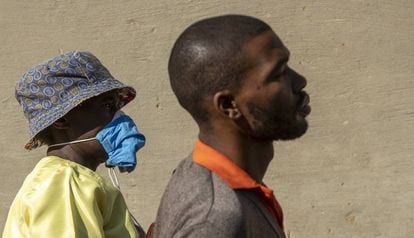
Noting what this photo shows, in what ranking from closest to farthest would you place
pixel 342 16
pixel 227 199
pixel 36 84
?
pixel 227 199 < pixel 36 84 < pixel 342 16

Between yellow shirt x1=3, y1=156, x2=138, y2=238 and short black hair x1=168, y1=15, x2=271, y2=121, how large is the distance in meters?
1.03

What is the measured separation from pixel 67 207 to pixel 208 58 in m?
1.18

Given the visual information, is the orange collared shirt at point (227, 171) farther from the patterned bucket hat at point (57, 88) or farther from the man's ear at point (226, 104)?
the patterned bucket hat at point (57, 88)

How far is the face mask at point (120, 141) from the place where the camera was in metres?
3.92

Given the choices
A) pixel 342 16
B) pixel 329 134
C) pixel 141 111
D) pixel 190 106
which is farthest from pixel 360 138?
pixel 190 106

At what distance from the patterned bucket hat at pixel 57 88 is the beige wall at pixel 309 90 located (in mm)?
1797

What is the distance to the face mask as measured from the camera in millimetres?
3920

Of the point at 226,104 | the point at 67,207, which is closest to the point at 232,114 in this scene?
the point at 226,104

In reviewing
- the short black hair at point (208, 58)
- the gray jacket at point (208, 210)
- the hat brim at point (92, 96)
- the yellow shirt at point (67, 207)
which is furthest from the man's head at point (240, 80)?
the hat brim at point (92, 96)

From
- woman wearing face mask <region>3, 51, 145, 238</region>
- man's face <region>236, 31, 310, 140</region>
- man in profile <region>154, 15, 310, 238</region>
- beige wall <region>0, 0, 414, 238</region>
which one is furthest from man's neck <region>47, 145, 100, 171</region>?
beige wall <region>0, 0, 414, 238</region>

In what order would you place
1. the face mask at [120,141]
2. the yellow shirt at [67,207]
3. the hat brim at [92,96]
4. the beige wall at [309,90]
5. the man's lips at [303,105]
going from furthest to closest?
the beige wall at [309,90] → the face mask at [120,141] → the hat brim at [92,96] → the yellow shirt at [67,207] → the man's lips at [303,105]

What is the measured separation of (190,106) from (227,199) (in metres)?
0.27

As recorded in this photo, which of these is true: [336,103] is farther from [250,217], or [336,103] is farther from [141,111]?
[250,217]

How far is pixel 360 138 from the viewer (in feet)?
18.7
